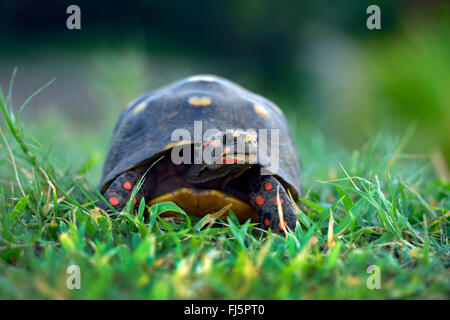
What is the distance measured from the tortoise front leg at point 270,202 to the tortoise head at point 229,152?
18 cm

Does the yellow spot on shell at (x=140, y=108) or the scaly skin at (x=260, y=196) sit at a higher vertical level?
the yellow spot on shell at (x=140, y=108)

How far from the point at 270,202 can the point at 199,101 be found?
0.87 meters

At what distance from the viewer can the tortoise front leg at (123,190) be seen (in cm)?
259

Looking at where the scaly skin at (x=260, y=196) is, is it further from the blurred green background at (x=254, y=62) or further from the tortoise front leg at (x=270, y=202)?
the blurred green background at (x=254, y=62)

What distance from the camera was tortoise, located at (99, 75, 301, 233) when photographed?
252 centimetres

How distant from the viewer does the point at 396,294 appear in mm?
1694

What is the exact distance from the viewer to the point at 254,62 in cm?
1234

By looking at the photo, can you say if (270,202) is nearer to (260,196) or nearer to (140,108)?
(260,196)

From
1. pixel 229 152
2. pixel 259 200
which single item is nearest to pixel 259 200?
pixel 259 200

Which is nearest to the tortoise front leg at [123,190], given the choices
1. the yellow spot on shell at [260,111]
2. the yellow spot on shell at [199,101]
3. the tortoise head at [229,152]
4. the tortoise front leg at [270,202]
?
the tortoise head at [229,152]

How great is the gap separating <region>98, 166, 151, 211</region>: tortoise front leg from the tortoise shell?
6 centimetres

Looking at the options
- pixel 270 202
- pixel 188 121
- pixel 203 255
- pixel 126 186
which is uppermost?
pixel 188 121
